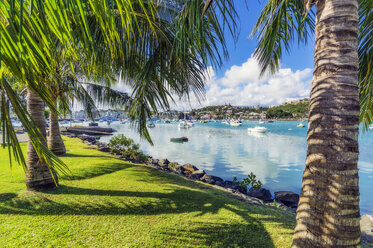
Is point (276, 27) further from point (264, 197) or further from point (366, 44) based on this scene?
point (264, 197)

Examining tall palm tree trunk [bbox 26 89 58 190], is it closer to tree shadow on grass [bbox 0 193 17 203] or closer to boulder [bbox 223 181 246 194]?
tree shadow on grass [bbox 0 193 17 203]

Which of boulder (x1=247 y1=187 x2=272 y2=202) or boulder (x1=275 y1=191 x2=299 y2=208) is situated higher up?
boulder (x1=247 y1=187 x2=272 y2=202)

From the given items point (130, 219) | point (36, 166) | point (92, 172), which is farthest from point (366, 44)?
point (92, 172)

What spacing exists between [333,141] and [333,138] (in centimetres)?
2

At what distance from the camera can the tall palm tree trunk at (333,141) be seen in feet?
4.75

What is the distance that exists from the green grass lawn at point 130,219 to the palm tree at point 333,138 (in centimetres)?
146

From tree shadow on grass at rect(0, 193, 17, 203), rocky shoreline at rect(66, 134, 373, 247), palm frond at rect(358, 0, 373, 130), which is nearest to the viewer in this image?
palm frond at rect(358, 0, 373, 130)

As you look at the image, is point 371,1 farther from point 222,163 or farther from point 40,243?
point 222,163

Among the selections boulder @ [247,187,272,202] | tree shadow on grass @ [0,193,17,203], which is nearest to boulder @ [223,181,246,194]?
boulder @ [247,187,272,202]

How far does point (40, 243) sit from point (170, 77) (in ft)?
11.4

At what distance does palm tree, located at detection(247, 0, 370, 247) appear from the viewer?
1.45 metres

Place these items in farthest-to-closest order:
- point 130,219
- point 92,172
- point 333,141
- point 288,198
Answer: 1. point 288,198
2. point 92,172
3. point 130,219
4. point 333,141

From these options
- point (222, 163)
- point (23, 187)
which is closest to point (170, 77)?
point (23, 187)

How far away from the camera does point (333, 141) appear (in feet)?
4.91
